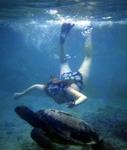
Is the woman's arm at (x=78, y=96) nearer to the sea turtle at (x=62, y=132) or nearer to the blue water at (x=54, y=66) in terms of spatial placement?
the blue water at (x=54, y=66)

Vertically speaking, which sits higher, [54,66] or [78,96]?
[78,96]

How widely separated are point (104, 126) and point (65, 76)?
3.48m

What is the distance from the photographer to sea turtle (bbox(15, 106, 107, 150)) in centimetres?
731

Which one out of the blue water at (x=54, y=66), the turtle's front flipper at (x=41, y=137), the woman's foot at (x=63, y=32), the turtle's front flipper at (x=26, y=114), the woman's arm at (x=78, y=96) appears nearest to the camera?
the turtle's front flipper at (x=26, y=114)

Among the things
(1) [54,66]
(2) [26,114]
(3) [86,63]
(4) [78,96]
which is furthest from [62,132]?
(1) [54,66]

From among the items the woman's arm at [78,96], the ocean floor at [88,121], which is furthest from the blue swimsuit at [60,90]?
the ocean floor at [88,121]

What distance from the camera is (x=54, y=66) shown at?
39094mm

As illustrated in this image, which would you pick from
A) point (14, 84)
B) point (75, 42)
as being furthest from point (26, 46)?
point (14, 84)

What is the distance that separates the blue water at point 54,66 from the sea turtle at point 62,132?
142 inches

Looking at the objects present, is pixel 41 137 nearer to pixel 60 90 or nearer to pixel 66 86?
pixel 60 90

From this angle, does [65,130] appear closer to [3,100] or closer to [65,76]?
[65,76]

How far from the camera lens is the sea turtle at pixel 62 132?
7.31 metres

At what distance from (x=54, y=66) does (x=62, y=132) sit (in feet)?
105

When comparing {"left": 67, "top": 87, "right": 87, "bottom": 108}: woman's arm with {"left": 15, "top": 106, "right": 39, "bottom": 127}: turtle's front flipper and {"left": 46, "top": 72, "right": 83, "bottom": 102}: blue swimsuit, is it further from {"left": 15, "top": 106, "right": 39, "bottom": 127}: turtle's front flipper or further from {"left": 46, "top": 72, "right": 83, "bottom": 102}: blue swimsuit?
{"left": 15, "top": 106, "right": 39, "bottom": 127}: turtle's front flipper
